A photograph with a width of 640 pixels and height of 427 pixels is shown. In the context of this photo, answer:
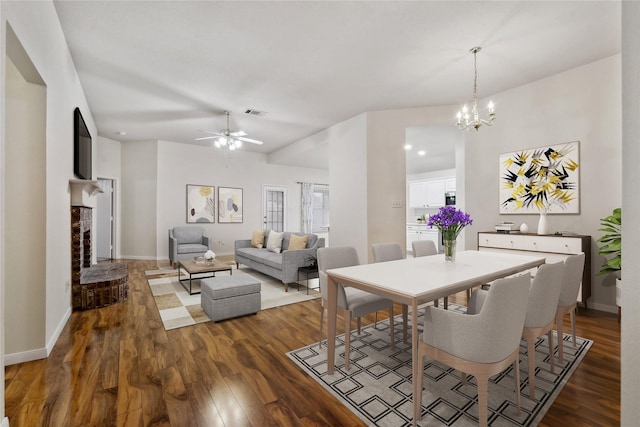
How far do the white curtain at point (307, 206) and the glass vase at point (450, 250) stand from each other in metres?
6.79

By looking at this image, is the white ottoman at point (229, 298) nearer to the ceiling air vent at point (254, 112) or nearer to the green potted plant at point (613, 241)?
the ceiling air vent at point (254, 112)

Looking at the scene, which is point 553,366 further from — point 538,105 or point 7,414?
point 7,414

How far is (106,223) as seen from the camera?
7.07 metres

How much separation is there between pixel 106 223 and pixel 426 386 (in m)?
7.78

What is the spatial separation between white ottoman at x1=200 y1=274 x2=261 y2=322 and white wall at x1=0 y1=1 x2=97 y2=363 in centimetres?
130

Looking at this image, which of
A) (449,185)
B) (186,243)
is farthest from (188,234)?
(449,185)

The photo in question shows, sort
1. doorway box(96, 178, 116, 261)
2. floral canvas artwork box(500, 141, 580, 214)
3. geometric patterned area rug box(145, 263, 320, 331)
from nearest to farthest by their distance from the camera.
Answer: geometric patterned area rug box(145, 263, 320, 331) → floral canvas artwork box(500, 141, 580, 214) → doorway box(96, 178, 116, 261)

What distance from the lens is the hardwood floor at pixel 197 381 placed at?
1.69 meters

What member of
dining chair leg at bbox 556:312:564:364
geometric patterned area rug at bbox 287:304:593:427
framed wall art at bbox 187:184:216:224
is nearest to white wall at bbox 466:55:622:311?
geometric patterned area rug at bbox 287:304:593:427

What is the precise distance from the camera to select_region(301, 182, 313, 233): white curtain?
9.29 metres

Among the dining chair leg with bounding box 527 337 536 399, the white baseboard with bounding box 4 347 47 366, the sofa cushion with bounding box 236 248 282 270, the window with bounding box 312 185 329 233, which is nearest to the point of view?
the dining chair leg with bounding box 527 337 536 399

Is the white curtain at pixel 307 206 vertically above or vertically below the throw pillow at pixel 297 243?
A: above

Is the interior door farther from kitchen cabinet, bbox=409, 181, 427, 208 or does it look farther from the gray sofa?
kitchen cabinet, bbox=409, 181, 427, 208

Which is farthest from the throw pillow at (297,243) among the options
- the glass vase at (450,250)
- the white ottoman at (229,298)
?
the glass vase at (450,250)
